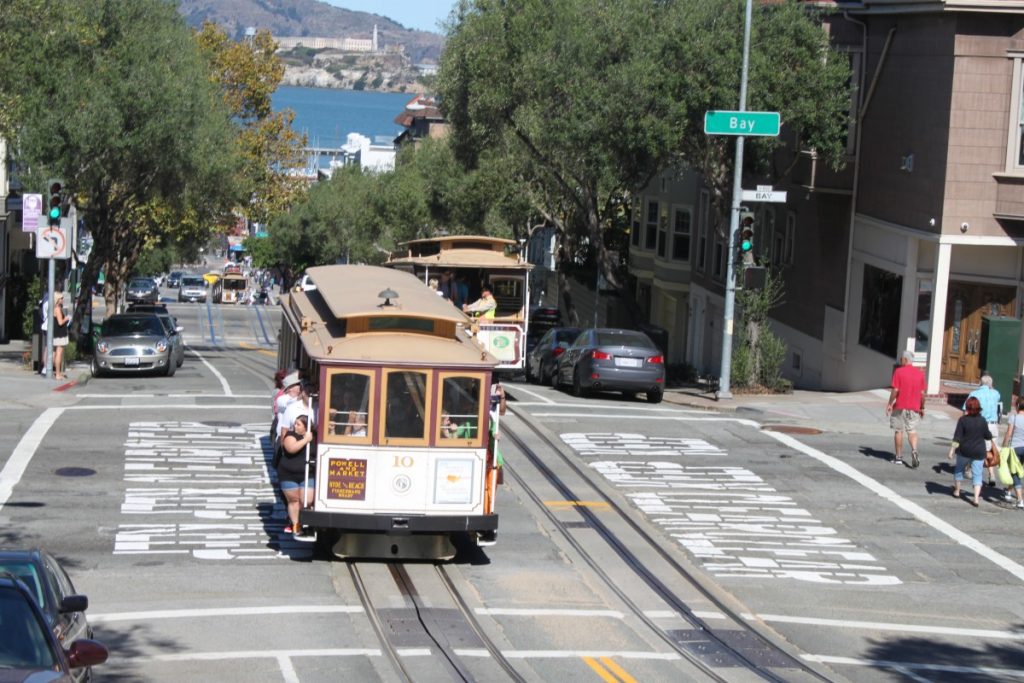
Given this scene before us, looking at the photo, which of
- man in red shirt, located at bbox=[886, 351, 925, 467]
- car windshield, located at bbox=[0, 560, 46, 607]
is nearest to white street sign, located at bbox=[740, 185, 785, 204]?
man in red shirt, located at bbox=[886, 351, 925, 467]

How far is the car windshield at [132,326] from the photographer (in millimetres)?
31447

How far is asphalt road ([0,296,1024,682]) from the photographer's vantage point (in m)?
11.9

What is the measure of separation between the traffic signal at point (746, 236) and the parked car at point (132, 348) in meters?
12.7

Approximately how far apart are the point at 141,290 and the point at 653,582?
68283mm

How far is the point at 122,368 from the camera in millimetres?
30656

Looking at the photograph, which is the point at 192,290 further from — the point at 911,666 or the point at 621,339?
the point at 911,666

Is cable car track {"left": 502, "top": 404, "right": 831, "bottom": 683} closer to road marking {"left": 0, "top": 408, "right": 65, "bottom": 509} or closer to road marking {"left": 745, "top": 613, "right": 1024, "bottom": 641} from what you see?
road marking {"left": 745, "top": 613, "right": 1024, "bottom": 641}

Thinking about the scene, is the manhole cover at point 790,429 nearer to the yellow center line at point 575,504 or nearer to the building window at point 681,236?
the yellow center line at point 575,504

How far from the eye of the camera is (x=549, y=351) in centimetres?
3306

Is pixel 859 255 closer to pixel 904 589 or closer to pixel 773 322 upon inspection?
pixel 773 322

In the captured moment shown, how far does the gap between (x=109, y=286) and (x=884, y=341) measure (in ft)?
92.0

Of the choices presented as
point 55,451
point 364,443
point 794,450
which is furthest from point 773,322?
point 364,443

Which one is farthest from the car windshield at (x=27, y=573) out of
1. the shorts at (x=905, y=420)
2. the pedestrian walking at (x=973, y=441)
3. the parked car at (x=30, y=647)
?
the shorts at (x=905, y=420)

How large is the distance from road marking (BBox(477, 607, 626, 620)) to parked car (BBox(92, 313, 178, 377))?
1935cm
